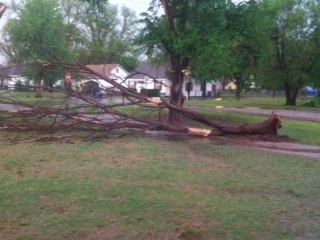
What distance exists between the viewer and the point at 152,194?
29.0ft

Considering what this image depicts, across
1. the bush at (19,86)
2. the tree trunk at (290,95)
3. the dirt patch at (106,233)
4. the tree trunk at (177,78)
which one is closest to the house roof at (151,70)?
the tree trunk at (177,78)

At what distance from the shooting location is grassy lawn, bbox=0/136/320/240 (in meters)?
7.22

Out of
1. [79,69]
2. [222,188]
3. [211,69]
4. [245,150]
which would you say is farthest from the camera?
[211,69]

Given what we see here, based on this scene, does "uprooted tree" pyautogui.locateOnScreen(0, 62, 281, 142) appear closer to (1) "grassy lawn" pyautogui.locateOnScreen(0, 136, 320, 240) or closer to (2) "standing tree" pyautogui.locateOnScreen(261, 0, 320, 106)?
(1) "grassy lawn" pyautogui.locateOnScreen(0, 136, 320, 240)

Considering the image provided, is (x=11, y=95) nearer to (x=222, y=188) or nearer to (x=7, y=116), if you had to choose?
(x=7, y=116)

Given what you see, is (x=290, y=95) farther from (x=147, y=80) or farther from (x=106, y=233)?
(x=106, y=233)

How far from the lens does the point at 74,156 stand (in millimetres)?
11930

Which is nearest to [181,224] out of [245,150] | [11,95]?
[245,150]

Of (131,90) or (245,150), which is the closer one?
(245,150)

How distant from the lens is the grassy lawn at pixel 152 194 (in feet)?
23.7

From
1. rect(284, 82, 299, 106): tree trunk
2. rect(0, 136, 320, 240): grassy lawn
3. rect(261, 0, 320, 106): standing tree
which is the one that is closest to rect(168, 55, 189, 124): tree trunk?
rect(0, 136, 320, 240): grassy lawn

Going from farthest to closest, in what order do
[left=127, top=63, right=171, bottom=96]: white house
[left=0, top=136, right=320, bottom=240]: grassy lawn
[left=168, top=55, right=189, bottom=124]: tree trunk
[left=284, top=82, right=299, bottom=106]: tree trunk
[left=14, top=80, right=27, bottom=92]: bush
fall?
[left=284, top=82, right=299, bottom=106]: tree trunk, [left=168, top=55, right=189, bottom=124]: tree trunk, [left=127, top=63, right=171, bottom=96]: white house, [left=14, top=80, right=27, bottom=92]: bush, [left=0, top=136, right=320, bottom=240]: grassy lawn

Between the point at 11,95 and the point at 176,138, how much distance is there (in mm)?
4482

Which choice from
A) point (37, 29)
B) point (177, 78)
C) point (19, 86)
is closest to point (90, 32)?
point (37, 29)
